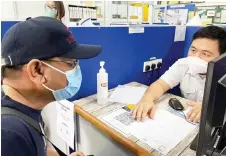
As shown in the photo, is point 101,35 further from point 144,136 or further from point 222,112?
point 222,112

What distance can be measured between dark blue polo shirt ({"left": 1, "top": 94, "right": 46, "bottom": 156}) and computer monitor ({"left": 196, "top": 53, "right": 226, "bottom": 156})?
0.49 meters

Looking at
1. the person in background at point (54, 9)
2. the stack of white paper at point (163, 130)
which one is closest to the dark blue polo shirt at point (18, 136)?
the stack of white paper at point (163, 130)

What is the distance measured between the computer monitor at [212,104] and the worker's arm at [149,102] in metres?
0.39

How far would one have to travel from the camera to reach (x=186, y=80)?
4.24 ft

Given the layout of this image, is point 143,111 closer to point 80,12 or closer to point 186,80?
point 186,80

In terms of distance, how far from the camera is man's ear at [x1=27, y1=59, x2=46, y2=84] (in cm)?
60

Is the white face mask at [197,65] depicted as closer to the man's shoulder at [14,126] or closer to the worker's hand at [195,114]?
the worker's hand at [195,114]

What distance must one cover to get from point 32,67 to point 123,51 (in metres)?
0.80

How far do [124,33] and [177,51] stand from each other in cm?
75

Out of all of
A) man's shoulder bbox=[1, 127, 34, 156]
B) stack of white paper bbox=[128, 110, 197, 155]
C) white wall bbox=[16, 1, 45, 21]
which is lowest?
stack of white paper bbox=[128, 110, 197, 155]

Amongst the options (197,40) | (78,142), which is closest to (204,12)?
(197,40)

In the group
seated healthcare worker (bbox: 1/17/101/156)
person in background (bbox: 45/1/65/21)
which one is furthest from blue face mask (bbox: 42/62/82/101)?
person in background (bbox: 45/1/65/21)

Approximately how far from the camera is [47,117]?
132cm

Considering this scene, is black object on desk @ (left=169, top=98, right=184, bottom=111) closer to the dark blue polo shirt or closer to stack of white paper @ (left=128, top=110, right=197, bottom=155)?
stack of white paper @ (left=128, top=110, right=197, bottom=155)
